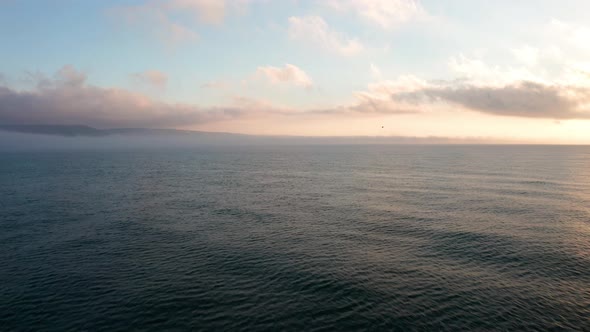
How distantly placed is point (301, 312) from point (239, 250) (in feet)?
92.0

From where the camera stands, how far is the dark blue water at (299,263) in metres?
47.2

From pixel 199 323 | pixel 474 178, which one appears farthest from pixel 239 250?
pixel 474 178

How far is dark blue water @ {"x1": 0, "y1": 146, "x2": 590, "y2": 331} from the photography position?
47.2 metres

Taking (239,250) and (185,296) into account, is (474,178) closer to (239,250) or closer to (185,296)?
(239,250)

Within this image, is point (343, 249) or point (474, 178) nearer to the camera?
point (343, 249)

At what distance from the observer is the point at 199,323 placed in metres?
45.3

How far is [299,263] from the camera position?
216 feet

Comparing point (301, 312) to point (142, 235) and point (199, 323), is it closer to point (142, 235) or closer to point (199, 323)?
point (199, 323)

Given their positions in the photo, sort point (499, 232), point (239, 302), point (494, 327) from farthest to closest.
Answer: point (499, 232)
point (239, 302)
point (494, 327)

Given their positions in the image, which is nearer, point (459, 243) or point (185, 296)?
point (185, 296)

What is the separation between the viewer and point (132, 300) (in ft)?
168

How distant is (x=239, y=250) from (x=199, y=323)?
2761 centimetres

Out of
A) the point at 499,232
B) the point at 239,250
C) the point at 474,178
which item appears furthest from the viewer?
the point at 474,178

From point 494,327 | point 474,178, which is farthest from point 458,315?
point 474,178
